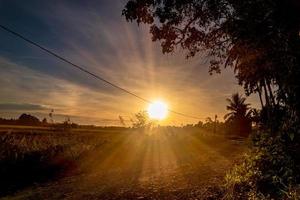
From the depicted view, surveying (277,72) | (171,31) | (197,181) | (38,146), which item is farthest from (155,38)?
(38,146)

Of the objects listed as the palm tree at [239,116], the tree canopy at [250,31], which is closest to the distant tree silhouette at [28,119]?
the palm tree at [239,116]

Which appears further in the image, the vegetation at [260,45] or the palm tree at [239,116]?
the palm tree at [239,116]

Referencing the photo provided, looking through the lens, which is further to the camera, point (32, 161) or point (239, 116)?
point (239, 116)

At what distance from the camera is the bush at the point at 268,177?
8.36 meters

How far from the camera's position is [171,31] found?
37.8ft

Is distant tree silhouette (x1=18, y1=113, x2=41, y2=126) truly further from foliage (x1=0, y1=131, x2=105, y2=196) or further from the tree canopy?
the tree canopy

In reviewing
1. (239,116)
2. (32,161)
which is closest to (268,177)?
(32,161)

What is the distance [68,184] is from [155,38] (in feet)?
19.2

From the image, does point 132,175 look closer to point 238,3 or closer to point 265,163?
point 265,163

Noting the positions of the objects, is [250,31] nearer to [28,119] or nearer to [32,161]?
[32,161]

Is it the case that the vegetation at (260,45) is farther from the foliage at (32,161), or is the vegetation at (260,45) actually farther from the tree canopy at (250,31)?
the foliage at (32,161)

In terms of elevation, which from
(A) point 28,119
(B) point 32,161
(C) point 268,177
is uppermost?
(A) point 28,119

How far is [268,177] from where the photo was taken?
9.76 meters

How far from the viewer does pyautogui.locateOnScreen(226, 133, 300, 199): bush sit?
8359 mm
